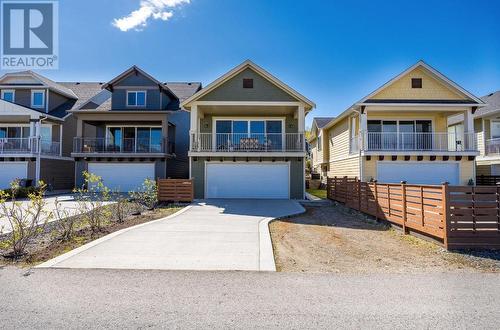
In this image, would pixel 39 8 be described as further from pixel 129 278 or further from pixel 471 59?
pixel 471 59

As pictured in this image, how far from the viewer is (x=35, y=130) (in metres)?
21.2

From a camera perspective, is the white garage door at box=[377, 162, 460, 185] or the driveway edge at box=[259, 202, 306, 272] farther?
→ the white garage door at box=[377, 162, 460, 185]

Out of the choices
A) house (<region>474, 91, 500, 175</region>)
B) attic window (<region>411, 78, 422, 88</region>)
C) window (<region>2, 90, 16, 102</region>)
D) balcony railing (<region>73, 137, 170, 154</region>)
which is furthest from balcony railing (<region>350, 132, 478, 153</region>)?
window (<region>2, 90, 16, 102</region>)

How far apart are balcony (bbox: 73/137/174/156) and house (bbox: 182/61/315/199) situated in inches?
173

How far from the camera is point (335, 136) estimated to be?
2283 centimetres

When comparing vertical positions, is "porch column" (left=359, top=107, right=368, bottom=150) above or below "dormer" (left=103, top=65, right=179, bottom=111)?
below

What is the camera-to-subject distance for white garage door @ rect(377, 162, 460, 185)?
54.8 ft

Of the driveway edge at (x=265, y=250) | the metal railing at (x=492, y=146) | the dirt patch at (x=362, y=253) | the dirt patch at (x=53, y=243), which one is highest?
the metal railing at (x=492, y=146)

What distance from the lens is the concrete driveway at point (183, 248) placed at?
530 centimetres

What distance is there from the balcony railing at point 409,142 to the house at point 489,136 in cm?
337

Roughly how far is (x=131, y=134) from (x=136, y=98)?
2.85 metres

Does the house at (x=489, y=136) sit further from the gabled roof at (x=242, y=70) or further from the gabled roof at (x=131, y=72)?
the gabled roof at (x=131, y=72)

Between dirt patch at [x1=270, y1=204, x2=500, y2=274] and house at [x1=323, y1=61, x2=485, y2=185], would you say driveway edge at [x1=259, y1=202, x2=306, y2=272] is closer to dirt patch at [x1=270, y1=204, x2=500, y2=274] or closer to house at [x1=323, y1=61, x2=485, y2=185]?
dirt patch at [x1=270, y1=204, x2=500, y2=274]

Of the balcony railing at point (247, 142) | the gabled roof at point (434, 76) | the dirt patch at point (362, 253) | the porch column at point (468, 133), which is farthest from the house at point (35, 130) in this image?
the porch column at point (468, 133)
